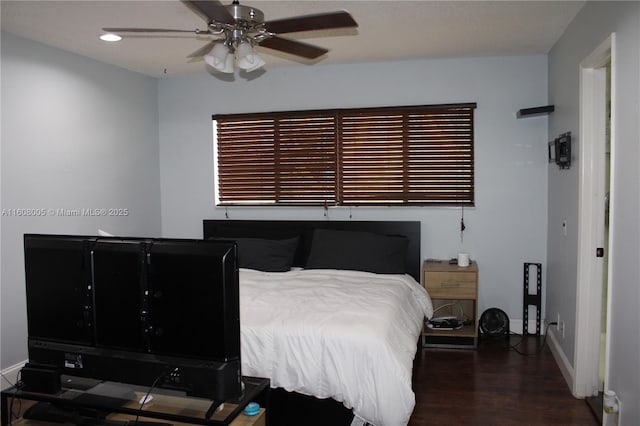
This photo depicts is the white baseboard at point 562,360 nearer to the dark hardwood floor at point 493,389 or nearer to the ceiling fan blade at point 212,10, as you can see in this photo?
the dark hardwood floor at point 493,389

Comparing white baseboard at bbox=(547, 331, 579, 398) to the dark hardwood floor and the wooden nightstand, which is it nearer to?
the dark hardwood floor

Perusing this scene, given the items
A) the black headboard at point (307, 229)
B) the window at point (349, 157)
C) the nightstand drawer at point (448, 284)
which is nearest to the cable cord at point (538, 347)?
the nightstand drawer at point (448, 284)

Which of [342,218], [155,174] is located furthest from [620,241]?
[155,174]

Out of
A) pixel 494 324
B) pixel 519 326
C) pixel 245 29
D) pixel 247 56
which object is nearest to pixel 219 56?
pixel 247 56

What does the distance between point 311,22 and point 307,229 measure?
2624 mm

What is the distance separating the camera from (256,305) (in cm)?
318

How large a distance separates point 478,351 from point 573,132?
188 cm

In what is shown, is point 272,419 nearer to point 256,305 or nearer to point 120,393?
point 256,305

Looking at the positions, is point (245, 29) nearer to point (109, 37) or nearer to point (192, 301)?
point (192, 301)

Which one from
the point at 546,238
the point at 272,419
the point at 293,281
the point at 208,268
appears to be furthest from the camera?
the point at 546,238

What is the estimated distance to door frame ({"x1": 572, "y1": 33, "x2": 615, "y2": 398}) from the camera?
3068mm

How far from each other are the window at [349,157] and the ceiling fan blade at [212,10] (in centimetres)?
255

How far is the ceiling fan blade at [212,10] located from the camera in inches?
82.5

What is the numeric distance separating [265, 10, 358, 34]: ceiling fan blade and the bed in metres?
1.52
